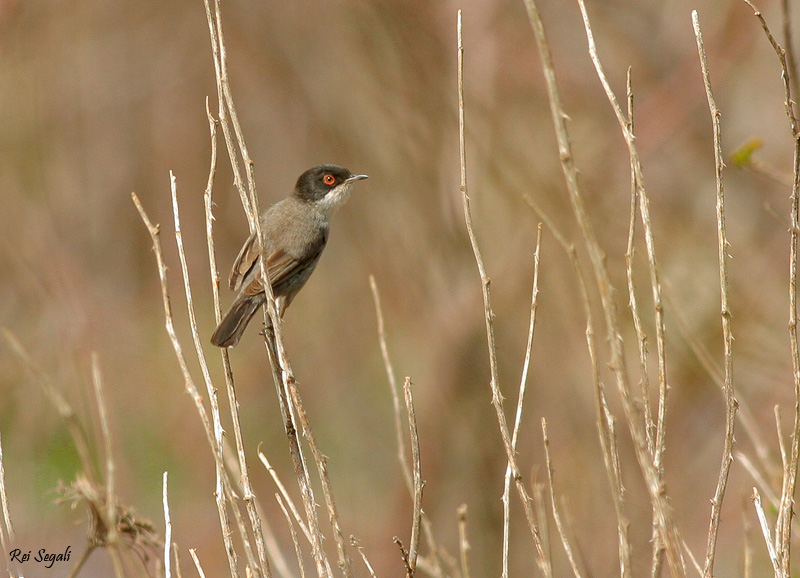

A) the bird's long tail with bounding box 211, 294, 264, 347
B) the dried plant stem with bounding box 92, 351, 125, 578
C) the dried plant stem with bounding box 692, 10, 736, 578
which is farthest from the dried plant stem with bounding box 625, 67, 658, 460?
the bird's long tail with bounding box 211, 294, 264, 347

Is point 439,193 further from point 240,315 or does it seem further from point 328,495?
point 328,495

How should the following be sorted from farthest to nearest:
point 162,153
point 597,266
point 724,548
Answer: point 162,153
point 724,548
point 597,266

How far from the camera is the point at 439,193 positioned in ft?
21.2

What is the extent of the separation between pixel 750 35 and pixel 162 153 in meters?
4.92

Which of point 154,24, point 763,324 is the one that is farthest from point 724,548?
point 154,24

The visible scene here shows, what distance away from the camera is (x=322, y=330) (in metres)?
8.02

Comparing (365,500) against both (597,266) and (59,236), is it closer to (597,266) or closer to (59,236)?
(59,236)

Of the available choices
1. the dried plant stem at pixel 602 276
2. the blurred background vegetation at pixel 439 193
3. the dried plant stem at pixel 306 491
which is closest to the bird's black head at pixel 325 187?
the blurred background vegetation at pixel 439 193

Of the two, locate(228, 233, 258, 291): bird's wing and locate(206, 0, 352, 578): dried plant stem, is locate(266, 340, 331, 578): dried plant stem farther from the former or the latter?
locate(228, 233, 258, 291): bird's wing

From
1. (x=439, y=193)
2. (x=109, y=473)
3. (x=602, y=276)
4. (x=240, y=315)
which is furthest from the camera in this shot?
(x=439, y=193)

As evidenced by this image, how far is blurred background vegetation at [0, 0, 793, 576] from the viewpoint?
5957 mm

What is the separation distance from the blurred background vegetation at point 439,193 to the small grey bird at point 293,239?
111cm

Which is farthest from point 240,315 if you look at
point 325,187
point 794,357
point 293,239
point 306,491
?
point 794,357

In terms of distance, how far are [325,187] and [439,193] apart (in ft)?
3.83
